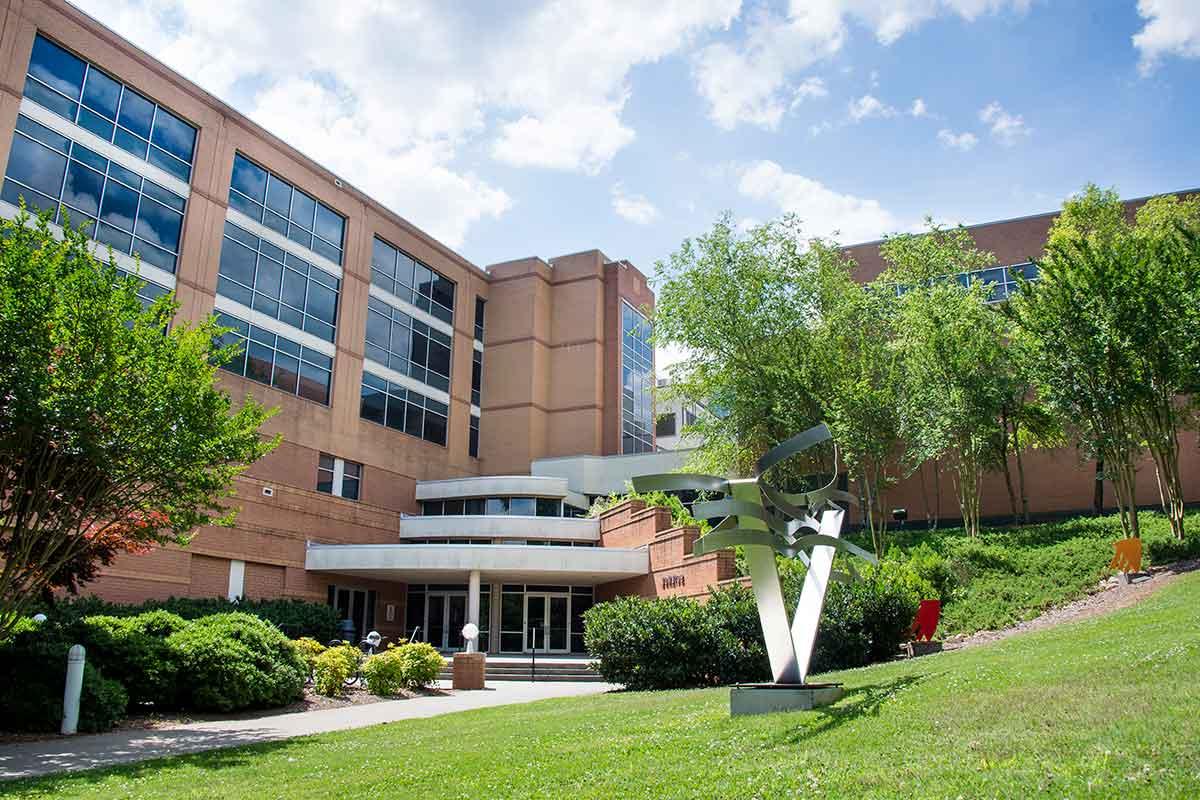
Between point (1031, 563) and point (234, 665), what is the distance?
17.6 metres

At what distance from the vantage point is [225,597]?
27.4m

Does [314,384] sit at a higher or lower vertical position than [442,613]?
higher

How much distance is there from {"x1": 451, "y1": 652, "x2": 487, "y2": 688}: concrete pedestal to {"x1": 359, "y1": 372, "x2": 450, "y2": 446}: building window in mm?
17075

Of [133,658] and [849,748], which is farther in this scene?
[133,658]

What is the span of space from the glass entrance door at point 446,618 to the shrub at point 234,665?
58.3ft

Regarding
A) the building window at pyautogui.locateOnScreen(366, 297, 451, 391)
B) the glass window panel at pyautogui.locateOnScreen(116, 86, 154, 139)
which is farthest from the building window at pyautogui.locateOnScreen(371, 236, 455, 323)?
the glass window panel at pyautogui.locateOnScreen(116, 86, 154, 139)

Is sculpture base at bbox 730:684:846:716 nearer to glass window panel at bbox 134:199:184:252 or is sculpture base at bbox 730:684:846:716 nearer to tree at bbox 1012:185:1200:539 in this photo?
tree at bbox 1012:185:1200:539

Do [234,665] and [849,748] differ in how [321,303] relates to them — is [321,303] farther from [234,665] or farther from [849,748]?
[849,748]

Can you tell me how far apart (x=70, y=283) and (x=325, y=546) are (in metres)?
19.9

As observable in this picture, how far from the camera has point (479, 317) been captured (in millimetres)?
43781

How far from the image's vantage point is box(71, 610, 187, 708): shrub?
44.2 feet

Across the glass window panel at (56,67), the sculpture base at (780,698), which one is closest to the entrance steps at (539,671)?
the sculpture base at (780,698)

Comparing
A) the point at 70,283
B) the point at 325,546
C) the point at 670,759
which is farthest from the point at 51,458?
the point at 325,546

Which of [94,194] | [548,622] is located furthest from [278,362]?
[548,622]
